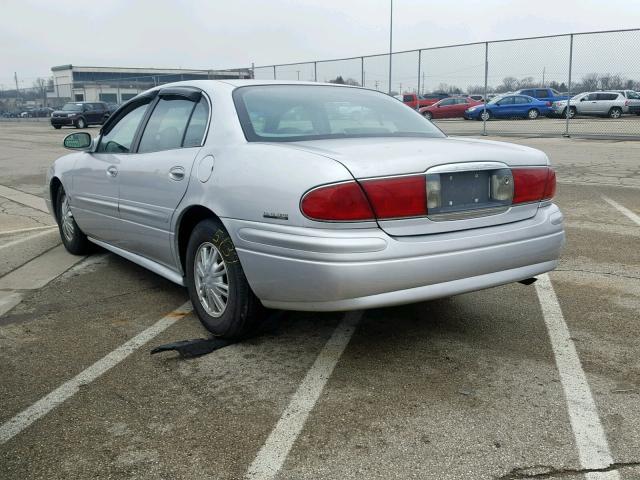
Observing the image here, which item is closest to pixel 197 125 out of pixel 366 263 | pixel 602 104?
pixel 366 263

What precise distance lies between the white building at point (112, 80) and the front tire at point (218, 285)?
485 inches

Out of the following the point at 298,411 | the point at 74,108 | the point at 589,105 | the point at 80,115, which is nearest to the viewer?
the point at 298,411

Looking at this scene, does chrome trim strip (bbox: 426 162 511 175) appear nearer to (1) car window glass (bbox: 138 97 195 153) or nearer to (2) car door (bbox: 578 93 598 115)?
(1) car window glass (bbox: 138 97 195 153)

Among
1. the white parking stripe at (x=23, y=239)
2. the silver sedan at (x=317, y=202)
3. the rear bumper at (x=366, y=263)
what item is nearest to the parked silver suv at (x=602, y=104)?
the white parking stripe at (x=23, y=239)

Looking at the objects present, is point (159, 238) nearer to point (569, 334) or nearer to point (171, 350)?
point (171, 350)

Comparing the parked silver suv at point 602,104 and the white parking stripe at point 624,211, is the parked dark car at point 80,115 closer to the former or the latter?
the parked silver suv at point 602,104

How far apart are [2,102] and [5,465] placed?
7695 centimetres

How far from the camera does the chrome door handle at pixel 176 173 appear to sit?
374 centimetres

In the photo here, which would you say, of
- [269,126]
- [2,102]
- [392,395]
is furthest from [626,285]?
[2,102]

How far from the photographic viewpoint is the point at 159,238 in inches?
159

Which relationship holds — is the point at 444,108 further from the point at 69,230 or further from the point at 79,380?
the point at 79,380

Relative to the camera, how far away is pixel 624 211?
24.5 ft

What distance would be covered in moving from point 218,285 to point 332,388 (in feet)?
3.12

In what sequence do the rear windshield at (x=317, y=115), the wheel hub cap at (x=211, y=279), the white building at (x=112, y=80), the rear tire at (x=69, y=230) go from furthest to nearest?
1. the white building at (x=112, y=80)
2. the rear tire at (x=69, y=230)
3. the rear windshield at (x=317, y=115)
4. the wheel hub cap at (x=211, y=279)
